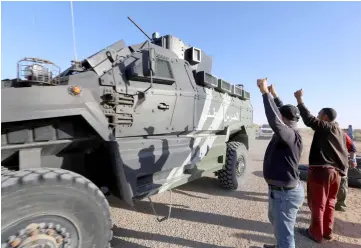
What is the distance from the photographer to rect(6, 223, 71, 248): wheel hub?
201 centimetres

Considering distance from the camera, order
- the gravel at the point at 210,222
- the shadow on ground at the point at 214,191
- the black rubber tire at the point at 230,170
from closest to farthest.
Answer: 1. the gravel at the point at 210,222
2. the shadow on ground at the point at 214,191
3. the black rubber tire at the point at 230,170

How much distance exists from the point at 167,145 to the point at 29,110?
1.88 meters

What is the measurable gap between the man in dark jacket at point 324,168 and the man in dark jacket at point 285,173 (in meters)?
1.07

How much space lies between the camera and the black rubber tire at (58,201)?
2014mm

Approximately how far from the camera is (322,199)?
3432mm

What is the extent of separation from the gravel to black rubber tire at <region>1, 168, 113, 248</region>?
929 mm

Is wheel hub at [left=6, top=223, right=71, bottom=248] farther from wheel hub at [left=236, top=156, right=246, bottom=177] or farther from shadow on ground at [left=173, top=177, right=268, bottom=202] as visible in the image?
wheel hub at [left=236, top=156, right=246, bottom=177]

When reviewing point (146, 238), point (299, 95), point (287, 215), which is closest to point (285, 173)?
point (287, 215)

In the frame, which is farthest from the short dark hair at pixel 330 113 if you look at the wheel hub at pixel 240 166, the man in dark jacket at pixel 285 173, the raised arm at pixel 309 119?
the wheel hub at pixel 240 166

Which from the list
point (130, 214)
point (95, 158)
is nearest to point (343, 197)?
point (130, 214)

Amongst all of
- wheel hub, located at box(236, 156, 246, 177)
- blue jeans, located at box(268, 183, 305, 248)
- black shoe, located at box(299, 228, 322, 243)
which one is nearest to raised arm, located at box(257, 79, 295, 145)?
blue jeans, located at box(268, 183, 305, 248)

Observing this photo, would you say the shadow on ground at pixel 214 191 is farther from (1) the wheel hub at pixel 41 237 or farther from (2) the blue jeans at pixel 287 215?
(1) the wheel hub at pixel 41 237

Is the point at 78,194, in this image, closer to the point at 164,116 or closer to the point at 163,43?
the point at 164,116

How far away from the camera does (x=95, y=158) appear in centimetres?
342
